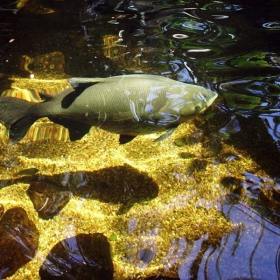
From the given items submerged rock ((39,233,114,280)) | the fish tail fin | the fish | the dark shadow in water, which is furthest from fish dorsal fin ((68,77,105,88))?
submerged rock ((39,233,114,280))

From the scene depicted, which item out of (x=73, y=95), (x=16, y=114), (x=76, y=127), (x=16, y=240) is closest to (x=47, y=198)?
(x=16, y=240)

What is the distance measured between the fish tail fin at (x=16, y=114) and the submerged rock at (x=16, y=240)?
2.41 ft

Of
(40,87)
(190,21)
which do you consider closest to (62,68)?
(40,87)

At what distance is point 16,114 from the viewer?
97.4 inches

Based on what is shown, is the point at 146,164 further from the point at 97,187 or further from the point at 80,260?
the point at 80,260

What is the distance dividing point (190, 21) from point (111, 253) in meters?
3.80

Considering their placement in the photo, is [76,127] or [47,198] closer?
[47,198]

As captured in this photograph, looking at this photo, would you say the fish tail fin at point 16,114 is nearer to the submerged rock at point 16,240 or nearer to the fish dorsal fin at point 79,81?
the fish dorsal fin at point 79,81

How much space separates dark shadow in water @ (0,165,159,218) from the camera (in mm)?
2377

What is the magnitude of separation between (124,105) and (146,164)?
0.72 meters

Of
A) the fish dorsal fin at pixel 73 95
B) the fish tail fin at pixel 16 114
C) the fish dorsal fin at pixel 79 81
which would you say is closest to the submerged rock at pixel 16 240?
the fish tail fin at pixel 16 114

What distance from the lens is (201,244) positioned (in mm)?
1998

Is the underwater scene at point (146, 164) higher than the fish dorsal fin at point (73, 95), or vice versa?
the fish dorsal fin at point (73, 95)

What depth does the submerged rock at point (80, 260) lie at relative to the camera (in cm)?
185
